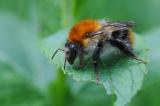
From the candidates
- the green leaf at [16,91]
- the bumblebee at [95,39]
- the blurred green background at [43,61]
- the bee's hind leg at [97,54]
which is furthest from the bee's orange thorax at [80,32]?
the green leaf at [16,91]

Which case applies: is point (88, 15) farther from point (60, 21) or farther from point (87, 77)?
point (87, 77)

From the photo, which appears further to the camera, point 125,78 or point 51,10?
point 51,10

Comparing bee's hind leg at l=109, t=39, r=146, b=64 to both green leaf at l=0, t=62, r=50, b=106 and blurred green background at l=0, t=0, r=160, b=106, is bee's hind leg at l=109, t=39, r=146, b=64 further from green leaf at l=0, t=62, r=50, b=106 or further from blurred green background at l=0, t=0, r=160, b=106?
green leaf at l=0, t=62, r=50, b=106

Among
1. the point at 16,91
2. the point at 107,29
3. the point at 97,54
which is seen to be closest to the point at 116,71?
the point at 97,54

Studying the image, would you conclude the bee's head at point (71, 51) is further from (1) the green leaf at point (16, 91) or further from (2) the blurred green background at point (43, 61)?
(1) the green leaf at point (16, 91)

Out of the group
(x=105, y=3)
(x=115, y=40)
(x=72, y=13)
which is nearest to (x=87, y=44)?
(x=115, y=40)

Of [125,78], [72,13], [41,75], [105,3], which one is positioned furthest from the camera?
[105,3]

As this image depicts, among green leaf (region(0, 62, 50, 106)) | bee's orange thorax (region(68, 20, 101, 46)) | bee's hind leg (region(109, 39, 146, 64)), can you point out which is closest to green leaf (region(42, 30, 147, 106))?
bee's hind leg (region(109, 39, 146, 64))
